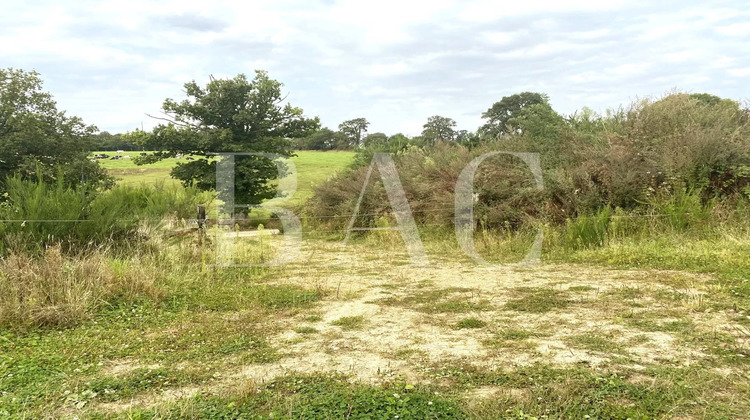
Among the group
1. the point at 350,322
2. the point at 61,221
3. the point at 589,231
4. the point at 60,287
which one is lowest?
the point at 350,322

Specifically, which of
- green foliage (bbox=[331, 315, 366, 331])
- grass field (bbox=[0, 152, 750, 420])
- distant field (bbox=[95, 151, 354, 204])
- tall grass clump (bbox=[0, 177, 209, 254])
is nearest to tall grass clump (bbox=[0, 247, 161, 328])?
grass field (bbox=[0, 152, 750, 420])

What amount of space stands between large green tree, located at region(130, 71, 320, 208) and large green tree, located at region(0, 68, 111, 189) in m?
1.85

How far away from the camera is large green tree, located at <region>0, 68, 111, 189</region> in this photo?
41.6ft

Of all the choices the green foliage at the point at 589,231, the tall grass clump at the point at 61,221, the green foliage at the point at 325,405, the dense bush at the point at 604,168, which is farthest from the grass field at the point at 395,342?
the dense bush at the point at 604,168

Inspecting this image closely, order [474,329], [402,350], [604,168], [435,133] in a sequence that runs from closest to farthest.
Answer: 1. [402,350]
2. [474,329]
3. [604,168]
4. [435,133]

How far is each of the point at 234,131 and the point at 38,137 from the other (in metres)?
5.21

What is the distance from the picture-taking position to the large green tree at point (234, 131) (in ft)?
45.0

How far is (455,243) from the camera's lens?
9.76 meters

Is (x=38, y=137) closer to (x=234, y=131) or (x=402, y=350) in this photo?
(x=234, y=131)

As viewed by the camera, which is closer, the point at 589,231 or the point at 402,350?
the point at 402,350

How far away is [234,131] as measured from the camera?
Result: 1459cm

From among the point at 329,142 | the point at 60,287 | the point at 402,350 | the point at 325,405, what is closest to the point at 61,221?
the point at 60,287

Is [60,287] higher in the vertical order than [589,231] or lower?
lower

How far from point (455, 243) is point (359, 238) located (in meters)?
2.92
